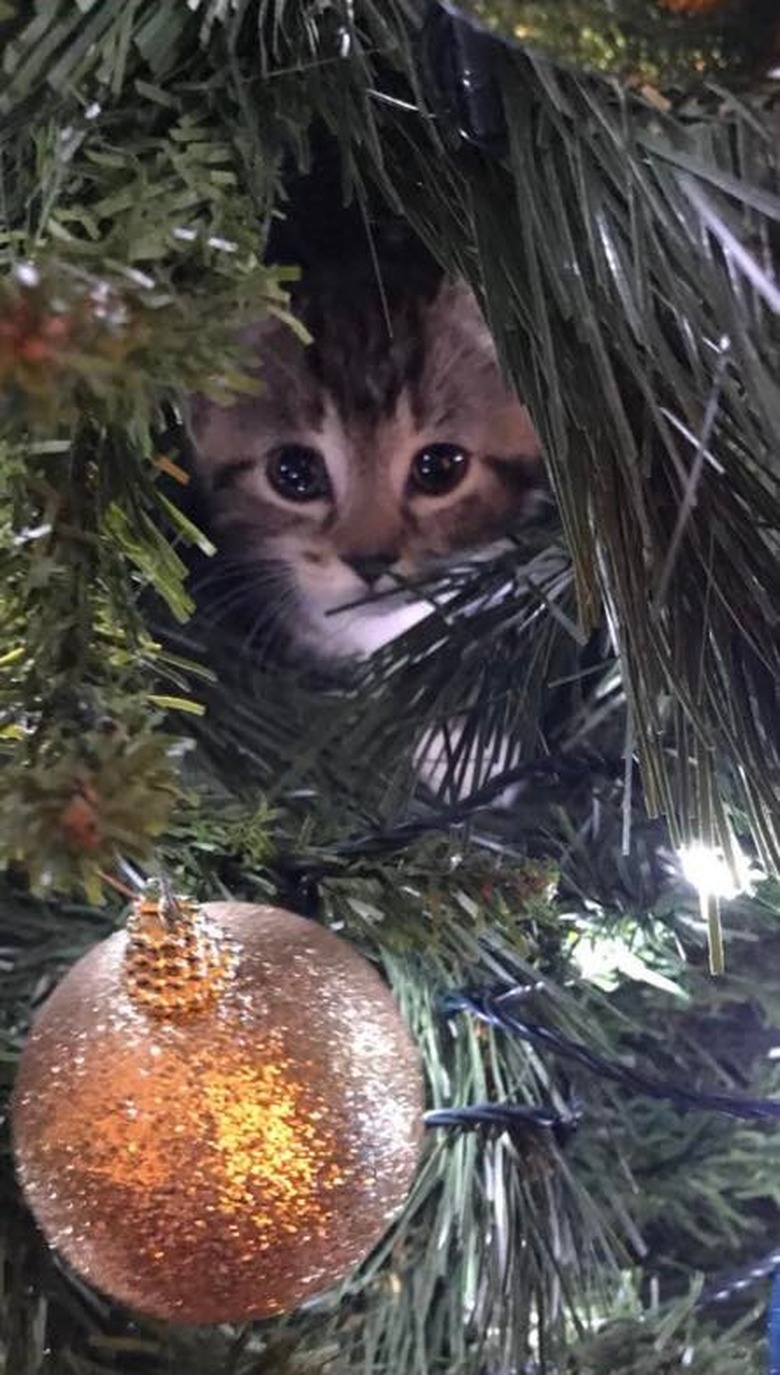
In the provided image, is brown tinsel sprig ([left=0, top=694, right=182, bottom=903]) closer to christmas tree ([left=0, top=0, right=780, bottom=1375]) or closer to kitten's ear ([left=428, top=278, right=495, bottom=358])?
christmas tree ([left=0, top=0, right=780, bottom=1375])

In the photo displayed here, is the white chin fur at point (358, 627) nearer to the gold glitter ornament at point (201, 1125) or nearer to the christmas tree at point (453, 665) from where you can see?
the christmas tree at point (453, 665)

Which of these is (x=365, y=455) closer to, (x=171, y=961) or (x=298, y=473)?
(x=298, y=473)

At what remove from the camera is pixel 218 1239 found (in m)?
0.38

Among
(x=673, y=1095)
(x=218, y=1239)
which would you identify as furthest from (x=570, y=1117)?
(x=218, y=1239)

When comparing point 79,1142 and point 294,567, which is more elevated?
point 294,567

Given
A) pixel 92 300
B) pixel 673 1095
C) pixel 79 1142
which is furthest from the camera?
pixel 673 1095

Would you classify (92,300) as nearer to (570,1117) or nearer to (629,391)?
(629,391)

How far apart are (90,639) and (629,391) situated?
13 centimetres

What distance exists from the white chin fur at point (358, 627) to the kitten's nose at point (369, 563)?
0.07 feet

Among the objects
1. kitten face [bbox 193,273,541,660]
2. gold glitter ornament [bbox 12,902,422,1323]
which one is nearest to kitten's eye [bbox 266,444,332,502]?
kitten face [bbox 193,273,541,660]

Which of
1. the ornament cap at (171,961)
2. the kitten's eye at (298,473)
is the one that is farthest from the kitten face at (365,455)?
the ornament cap at (171,961)

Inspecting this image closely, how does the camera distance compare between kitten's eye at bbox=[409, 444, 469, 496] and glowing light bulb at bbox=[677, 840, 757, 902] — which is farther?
kitten's eye at bbox=[409, 444, 469, 496]

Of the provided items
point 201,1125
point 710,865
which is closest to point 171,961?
point 201,1125

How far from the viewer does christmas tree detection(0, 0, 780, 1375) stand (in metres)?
0.26
